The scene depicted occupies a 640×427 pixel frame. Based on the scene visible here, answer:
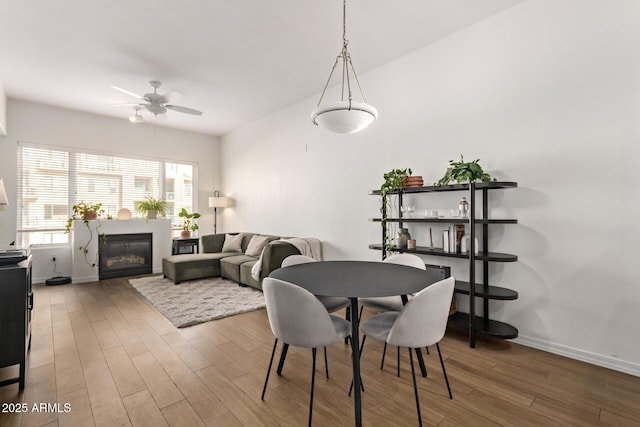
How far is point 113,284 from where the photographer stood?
16.6 feet

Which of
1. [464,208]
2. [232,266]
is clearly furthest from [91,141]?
[464,208]

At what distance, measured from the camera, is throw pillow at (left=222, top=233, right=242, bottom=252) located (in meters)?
5.81

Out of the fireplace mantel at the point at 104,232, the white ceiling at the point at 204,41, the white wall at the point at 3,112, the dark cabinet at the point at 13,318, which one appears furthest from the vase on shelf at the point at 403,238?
the white wall at the point at 3,112

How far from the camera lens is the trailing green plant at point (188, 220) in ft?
21.1

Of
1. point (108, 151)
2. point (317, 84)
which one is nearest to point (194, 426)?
point (317, 84)

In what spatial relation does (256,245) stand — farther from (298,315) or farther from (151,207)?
(298,315)

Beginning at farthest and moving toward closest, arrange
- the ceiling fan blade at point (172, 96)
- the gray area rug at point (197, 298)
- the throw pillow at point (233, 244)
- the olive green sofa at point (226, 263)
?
the throw pillow at point (233, 244) < the olive green sofa at point (226, 263) < the ceiling fan blade at point (172, 96) < the gray area rug at point (197, 298)

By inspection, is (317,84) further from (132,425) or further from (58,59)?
(132,425)

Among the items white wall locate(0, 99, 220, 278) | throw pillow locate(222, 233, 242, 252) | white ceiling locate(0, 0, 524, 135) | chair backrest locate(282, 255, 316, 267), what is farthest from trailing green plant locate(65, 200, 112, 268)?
chair backrest locate(282, 255, 316, 267)

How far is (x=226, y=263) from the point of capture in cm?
513

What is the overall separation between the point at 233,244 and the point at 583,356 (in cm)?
510

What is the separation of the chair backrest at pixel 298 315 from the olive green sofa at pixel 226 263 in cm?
240

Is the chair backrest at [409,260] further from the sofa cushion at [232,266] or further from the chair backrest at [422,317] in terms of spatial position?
the sofa cushion at [232,266]

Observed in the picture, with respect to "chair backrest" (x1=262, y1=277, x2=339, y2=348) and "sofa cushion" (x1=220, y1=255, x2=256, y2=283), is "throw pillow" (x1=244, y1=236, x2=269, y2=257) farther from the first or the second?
"chair backrest" (x1=262, y1=277, x2=339, y2=348)
